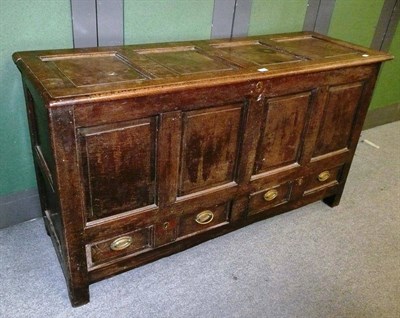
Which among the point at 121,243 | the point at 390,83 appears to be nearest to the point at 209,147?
the point at 121,243

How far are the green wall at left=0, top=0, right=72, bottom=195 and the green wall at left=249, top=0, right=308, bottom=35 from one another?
1.09m

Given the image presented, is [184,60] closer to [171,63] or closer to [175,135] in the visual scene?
[171,63]

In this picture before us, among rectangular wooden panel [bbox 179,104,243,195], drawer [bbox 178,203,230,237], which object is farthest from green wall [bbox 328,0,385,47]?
drawer [bbox 178,203,230,237]

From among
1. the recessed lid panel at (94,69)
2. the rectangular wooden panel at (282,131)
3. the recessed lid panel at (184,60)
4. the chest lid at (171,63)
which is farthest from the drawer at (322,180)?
the recessed lid panel at (94,69)

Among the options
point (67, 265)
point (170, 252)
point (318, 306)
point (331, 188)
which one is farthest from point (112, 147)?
point (331, 188)

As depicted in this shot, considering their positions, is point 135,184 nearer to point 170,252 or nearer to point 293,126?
point 170,252

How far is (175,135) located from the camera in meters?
1.50

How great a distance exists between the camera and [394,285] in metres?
1.86

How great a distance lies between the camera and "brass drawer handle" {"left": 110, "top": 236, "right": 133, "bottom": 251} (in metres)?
1.61

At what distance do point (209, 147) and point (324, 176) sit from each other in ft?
3.03

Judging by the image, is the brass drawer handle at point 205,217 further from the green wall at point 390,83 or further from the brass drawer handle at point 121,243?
the green wall at point 390,83

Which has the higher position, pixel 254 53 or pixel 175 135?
pixel 254 53

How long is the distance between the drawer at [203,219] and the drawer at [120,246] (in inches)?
6.8

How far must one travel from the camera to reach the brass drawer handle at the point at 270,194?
200 cm
